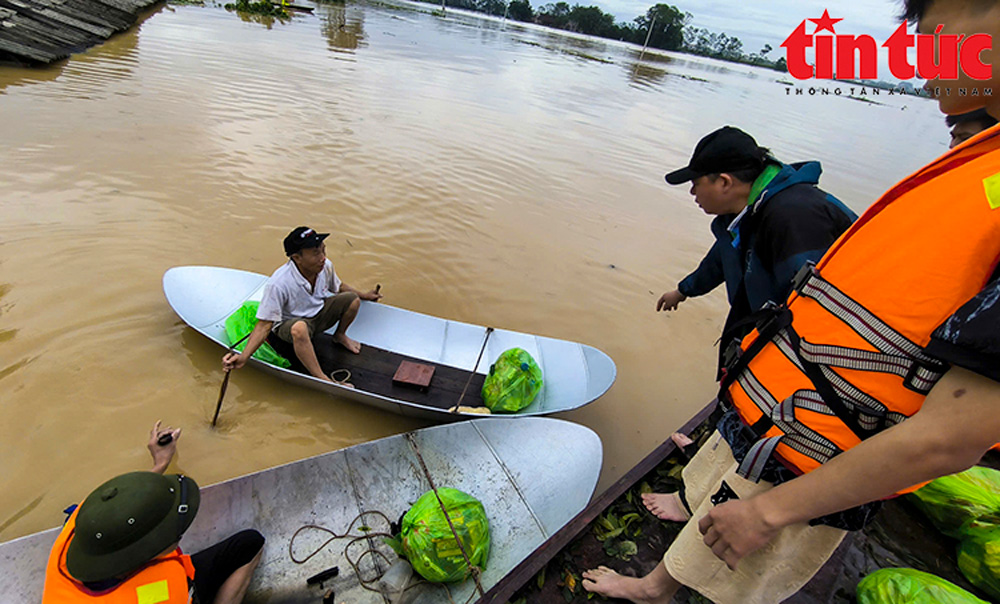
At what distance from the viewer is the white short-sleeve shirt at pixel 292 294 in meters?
3.63

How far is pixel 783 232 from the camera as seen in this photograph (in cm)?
172

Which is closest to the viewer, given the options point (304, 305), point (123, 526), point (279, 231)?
point (123, 526)

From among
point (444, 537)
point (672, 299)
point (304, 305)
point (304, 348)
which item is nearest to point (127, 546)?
point (444, 537)

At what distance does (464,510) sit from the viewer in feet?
8.68

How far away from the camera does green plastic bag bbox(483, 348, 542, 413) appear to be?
3.73 m

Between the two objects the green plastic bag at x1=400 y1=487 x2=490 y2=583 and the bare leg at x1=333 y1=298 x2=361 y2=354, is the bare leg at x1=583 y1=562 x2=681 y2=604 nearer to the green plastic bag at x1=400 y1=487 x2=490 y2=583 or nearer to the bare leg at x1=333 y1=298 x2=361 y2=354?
the green plastic bag at x1=400 y1=487 x2=490 y2=583

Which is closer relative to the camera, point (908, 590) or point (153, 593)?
point (153, 593)

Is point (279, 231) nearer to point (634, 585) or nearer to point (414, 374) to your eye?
point (414, 374)

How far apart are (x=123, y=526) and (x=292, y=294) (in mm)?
2379

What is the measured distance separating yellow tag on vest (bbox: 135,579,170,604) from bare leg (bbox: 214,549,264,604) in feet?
1.70

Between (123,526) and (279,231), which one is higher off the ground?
(123,526)

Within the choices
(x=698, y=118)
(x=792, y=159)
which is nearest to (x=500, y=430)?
(x=792, y=159)

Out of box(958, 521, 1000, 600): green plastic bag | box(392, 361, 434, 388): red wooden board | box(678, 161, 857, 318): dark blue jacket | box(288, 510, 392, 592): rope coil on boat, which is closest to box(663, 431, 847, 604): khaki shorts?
box(678, 161, 857, 318): dark blue jacket

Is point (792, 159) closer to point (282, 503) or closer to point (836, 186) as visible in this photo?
point (836, 186)
